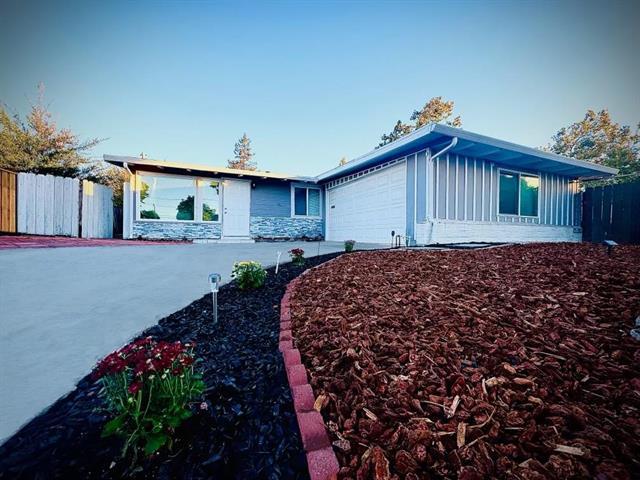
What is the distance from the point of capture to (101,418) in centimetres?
127

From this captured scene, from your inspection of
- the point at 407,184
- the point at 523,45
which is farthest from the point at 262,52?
Result: the point at 523,45

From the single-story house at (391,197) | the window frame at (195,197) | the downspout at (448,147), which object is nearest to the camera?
the downspout at (448,147)

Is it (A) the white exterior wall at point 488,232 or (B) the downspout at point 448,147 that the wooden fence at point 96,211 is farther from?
(B) the downspout at point 448,147

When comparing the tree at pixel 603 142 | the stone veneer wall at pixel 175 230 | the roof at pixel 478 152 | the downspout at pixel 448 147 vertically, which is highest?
the tree at pixel 603 142

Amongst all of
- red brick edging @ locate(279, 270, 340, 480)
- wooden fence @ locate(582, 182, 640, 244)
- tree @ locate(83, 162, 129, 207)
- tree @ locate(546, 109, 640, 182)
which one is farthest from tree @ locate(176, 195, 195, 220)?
tree @ locate(546, 109, 640, 182)

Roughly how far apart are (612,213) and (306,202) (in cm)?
1014

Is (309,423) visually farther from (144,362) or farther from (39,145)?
(39,145)

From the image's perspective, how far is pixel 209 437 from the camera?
112 centimetres

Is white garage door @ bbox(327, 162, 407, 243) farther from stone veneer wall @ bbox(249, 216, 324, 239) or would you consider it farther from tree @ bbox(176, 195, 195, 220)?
tree @ bbox(176, 195, 195, 220)

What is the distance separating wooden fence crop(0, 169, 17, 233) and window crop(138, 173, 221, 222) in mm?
2812

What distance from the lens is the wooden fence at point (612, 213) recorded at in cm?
775

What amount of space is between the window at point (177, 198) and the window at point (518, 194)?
31.1 feet

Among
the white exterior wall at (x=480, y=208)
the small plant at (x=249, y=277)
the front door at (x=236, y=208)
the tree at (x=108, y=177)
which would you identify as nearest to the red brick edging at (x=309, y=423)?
the small plant at (x=249, y=277)

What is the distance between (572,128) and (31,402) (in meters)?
27.6
